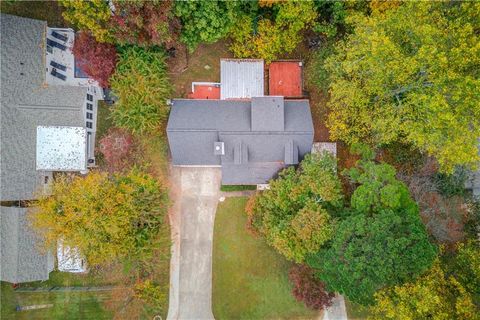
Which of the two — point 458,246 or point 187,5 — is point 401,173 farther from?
point 187,5

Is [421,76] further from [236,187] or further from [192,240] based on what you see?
[192,240]

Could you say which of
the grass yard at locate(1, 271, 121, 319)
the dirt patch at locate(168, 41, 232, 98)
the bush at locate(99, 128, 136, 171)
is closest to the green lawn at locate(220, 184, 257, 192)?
the bush at locate(99, 128, 136, 171)

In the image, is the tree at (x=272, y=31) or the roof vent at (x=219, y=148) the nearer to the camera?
the tree at (x=272, y=31)

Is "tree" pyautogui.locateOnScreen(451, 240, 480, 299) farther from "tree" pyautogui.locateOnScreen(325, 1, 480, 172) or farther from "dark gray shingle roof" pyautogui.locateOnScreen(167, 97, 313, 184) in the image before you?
"dark gray shingle roof" pyautogui.locateOnScreen(167, 97, 313, 184)

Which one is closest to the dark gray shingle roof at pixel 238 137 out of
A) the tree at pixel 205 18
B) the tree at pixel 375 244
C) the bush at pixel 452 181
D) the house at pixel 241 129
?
the house at pixel 241 129

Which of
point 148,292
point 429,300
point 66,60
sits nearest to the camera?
point 429,300

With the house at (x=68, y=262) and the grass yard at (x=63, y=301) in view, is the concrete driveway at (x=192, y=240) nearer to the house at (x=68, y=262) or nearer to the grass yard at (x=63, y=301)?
the grass yard at (x=63, y=301)

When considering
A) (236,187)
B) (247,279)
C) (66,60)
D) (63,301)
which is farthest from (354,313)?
(66,60)
